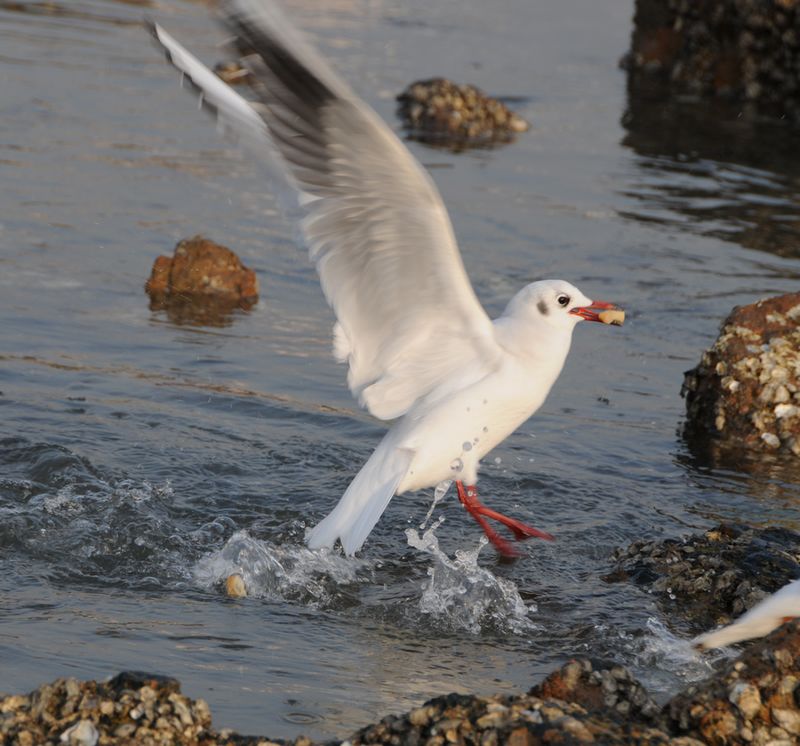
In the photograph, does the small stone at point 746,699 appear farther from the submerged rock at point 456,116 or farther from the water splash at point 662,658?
the submerged rock at point 456,116

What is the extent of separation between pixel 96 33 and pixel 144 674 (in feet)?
45.6

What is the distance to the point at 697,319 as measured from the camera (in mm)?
9367

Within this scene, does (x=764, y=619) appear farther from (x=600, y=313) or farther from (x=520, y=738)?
(x=600, y=313)

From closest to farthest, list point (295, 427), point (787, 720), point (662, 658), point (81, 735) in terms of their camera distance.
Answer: point (81, 735) < point (787, 720) < point (662, 658) < point (295, 427)

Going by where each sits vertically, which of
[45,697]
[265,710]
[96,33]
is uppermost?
[96,33]

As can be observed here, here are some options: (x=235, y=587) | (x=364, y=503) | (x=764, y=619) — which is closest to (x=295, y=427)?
(x=364, y=503)

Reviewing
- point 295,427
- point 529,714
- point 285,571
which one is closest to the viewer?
point 529,714

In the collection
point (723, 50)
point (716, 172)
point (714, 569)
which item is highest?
point (723, 50)

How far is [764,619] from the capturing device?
4469mm

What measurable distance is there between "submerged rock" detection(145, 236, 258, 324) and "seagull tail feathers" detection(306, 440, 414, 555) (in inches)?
124

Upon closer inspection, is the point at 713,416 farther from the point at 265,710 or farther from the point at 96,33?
the point at 96,33

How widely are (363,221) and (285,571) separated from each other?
54.5 inches

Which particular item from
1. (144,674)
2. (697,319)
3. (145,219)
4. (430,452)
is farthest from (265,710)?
(145,219)

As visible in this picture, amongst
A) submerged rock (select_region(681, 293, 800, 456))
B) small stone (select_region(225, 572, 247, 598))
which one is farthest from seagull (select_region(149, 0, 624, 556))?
submerged rock (select_region(681, 293, 800, 456))
